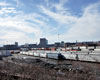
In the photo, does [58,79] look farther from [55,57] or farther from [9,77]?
[55,57]

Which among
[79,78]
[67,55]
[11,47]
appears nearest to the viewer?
[79,78]

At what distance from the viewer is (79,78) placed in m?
7.34

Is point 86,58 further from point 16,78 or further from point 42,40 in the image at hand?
point 42,40

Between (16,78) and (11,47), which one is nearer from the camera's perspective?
(16,78)

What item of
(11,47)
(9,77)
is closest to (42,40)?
(11,47)

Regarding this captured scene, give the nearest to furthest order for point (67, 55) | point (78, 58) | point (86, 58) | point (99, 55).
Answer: point (99, 55), point (86, 58), point (78, 58), point (67, 55)

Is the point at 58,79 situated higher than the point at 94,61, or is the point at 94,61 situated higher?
the point at 58,79

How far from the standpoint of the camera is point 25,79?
6945 millimetres

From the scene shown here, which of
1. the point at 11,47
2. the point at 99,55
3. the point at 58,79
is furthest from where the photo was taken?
the point at 11,47

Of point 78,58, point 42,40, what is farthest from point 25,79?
point 42,40

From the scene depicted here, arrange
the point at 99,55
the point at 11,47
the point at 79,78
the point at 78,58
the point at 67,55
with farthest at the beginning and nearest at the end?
the point at 11,47, the point at 67,55, the point at 78,58, the point at 99,55, the point at 79,78

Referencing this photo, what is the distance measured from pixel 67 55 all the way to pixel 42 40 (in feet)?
343

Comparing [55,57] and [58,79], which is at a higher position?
[58,79]

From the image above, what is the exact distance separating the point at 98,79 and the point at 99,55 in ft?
61.4
